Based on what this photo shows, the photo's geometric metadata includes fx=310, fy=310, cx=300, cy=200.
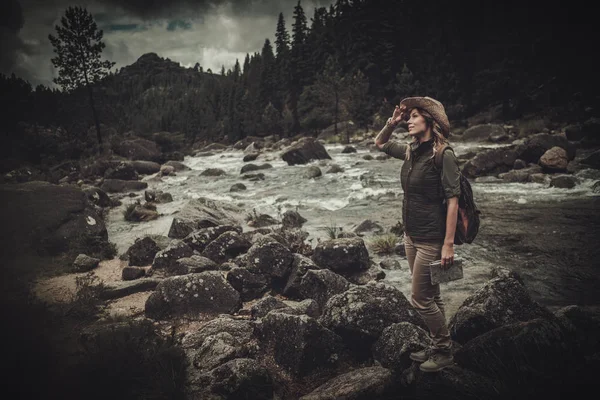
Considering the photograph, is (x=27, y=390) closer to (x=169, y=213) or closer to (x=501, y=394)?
(x=501, y=394)

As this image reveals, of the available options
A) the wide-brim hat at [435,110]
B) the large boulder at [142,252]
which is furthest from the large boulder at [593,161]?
A: the large boulder at [142,252]

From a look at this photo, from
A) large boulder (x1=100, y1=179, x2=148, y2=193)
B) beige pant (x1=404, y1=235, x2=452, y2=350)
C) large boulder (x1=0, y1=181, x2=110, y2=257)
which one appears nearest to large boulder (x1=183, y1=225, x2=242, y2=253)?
large boulder (x1=0, y1=181, x2=110, y2=257)

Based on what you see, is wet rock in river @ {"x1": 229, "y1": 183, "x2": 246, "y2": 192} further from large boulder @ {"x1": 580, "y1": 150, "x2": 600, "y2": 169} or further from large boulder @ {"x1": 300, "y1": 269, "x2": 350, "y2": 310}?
large boulder @ {"x1": 580, "y1": 150, "x2": 600, "y2": 169}

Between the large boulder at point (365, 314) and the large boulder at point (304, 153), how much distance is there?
22.7m

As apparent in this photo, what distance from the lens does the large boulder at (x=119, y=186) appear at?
18562 mm

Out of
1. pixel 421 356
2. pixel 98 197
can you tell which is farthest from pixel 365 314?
pixel 98 197

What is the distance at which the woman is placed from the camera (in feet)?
10.0

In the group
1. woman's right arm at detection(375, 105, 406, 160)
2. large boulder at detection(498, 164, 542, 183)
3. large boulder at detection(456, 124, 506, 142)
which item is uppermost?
large boulder at detection(456, 124, 506, 142)

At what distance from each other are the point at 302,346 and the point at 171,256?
13.9 feet

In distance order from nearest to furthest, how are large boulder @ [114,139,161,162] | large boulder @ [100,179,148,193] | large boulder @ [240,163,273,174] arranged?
large boulder @ [100,179,148,193]
large boulder @ [240,163,273,174]
large boulder @ [114,139,161,162]

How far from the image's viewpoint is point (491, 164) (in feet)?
51.4

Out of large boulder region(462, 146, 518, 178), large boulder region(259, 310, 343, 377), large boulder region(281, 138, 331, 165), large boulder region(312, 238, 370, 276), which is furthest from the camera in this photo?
large boulder region(281, 138, 331, 165)

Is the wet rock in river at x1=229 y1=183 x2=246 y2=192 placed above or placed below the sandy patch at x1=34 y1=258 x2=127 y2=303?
above

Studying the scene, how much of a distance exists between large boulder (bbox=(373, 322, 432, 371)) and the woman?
13cm
